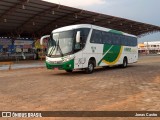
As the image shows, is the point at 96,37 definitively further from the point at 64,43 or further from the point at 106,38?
the point at 64,43

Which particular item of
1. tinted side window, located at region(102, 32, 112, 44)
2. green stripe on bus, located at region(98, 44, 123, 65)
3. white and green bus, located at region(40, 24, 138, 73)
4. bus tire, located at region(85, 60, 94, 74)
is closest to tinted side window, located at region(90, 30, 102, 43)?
white and green bus, located at region(40, 24, 138, 73)

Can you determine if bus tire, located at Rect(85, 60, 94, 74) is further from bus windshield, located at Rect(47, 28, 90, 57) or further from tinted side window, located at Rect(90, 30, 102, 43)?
bus windshield, located at Rect(47, 28, 90, 57)

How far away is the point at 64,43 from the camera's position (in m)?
18.2

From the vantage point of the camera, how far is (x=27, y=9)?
3612cm

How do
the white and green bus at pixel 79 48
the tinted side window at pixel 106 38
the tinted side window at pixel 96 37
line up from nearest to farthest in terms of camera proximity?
the white and green bus at pixel 79 48 < the tinted side window at pixel 96 37 < the tinted side window at pixel 106 38

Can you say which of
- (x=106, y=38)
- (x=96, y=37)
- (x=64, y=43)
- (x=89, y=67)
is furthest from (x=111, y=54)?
(x=64, y=43)

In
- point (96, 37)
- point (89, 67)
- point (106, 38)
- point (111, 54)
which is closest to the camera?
point (89, 67)

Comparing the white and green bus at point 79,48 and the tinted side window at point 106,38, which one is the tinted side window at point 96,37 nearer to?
the white and green bus at point 79,48

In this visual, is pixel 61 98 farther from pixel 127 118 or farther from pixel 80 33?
pixel 80 33

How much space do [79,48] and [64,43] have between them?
991 mm

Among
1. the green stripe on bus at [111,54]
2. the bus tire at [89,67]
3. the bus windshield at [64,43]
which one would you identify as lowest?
the bus tire at [89,67]

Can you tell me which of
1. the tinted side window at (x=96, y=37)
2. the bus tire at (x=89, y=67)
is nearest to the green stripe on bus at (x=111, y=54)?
the tinted side window at (x=96, y=37)

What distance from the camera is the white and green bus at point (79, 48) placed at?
1794cm

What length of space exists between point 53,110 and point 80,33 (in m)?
11.1
